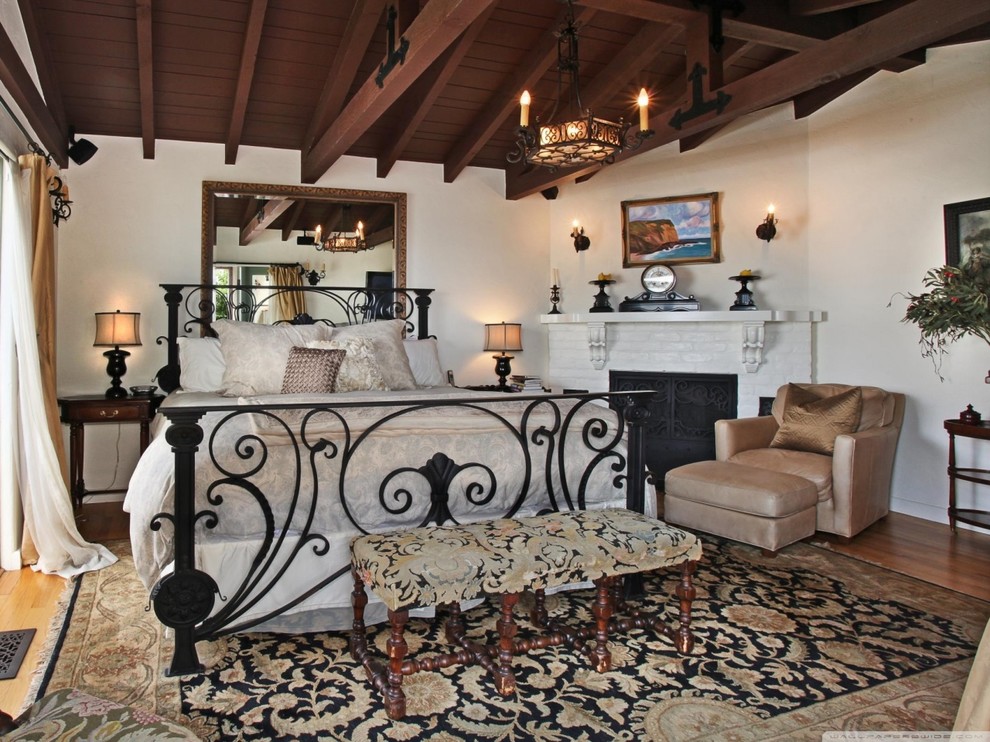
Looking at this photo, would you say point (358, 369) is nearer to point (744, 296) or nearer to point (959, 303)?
point (744, 296)

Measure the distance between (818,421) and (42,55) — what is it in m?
4.93

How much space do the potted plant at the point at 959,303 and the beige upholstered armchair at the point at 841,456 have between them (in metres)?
0.58

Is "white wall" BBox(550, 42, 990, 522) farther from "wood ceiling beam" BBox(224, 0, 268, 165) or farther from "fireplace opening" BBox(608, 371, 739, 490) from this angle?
"wood ceiling beam" BBox(224, 0, 268, 165)

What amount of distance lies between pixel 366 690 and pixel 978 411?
12.6ft

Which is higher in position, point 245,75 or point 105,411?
point 245,75

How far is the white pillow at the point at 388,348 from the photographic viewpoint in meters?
4.37

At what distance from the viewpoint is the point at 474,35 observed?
13.1 feet

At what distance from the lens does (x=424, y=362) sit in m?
4.97

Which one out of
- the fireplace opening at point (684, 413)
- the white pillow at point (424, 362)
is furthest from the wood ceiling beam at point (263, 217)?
the fireplace opening at point (684, 413)

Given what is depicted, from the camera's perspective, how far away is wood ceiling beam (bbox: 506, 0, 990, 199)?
112 inches

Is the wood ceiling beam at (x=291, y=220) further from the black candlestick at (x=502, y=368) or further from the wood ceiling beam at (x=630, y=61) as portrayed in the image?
the wood ceiling beam at (x=630, y=61)

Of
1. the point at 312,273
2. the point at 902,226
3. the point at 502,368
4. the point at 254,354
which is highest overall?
the point at 902,226

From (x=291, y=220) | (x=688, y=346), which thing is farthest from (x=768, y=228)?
(x=291, y=220)

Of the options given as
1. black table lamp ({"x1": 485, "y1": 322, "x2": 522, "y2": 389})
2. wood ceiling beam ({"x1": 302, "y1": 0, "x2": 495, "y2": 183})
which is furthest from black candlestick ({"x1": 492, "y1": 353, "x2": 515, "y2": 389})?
wood ceiling beam ({"x1": 302, "y1": 0, "x2": 495, "y2": 183})
